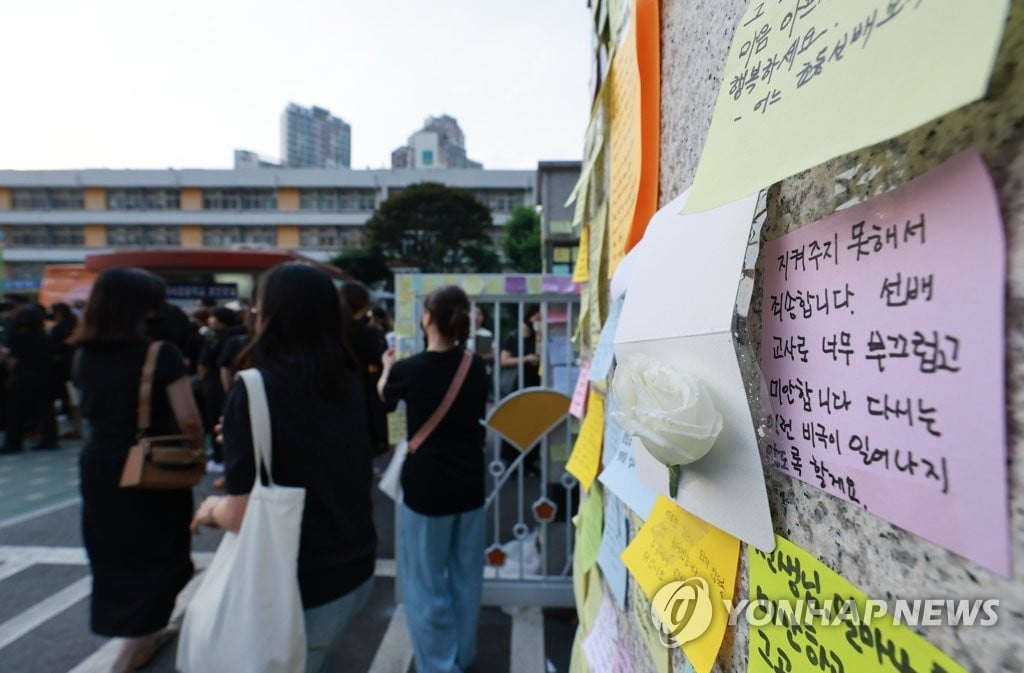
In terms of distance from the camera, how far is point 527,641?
2910 mm

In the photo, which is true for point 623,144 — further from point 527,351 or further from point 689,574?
point 527,351

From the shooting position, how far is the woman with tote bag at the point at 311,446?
155 cm

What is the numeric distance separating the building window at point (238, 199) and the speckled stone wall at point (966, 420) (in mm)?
45015

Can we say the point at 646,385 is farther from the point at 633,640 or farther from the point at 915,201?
the point at 633,640

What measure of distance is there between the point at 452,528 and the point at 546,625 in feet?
3.38

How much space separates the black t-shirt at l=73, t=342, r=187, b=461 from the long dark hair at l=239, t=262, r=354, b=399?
99cm

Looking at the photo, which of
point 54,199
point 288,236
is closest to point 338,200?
point 288,236

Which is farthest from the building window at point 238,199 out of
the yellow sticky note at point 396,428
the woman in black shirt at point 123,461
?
the woman in black shirt at point 123,461

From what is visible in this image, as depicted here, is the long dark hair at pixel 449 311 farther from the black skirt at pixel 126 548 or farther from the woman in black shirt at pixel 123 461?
the black skirt at pixel 126 548

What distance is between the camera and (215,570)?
1514mm

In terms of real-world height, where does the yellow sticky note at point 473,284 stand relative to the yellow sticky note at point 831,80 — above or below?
above

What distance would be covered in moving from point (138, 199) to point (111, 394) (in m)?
46.2

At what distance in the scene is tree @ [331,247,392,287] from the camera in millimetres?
31047

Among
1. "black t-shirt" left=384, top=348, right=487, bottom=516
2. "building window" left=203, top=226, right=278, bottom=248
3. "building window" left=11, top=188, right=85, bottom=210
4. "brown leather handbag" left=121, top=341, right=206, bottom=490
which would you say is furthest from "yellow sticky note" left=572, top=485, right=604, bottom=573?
"building window" left=11, top=188, right=85, bottom=210
